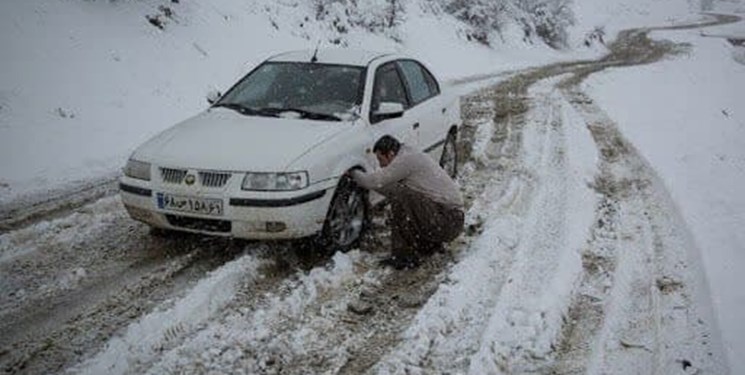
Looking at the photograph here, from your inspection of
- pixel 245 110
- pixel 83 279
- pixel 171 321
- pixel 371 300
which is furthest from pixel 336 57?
pixel 171 321

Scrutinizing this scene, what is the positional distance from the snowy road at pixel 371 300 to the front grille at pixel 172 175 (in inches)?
28.4

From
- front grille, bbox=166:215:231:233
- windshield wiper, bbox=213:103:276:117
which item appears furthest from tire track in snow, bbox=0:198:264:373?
windshield wiper, bbox=213:103:276:117

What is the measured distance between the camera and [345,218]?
19.9 feet

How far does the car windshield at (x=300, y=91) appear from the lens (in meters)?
6.43

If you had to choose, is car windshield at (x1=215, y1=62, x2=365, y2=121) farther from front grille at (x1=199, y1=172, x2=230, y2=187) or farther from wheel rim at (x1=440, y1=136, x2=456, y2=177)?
wheel rim at (x1=440, y1=136, x2=456, y2=177)

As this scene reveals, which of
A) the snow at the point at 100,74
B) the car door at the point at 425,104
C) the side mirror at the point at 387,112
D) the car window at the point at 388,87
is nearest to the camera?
the side mirror at the point at 387,112

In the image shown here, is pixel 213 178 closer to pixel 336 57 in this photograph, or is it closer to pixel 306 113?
pixel 306 113

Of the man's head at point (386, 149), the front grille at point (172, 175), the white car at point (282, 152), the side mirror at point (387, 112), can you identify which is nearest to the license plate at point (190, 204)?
the white car at point (282, 152)

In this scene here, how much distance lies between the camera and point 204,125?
20.6 ft

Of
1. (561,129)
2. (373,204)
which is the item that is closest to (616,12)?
(561,129)

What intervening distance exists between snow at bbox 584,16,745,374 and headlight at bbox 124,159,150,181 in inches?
176

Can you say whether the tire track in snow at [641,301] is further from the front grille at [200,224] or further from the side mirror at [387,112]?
the front grille at [200,224]

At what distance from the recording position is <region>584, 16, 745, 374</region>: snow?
226 inches

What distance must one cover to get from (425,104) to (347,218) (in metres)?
2.15
